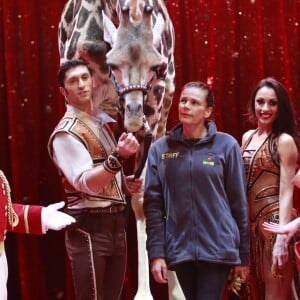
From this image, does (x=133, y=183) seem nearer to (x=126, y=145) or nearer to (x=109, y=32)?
(x=126, y=145)

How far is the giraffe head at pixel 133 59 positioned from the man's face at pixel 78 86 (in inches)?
5.8

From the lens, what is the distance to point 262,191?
231 cm

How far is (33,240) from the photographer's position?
323cm

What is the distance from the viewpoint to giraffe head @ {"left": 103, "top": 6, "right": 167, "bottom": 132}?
7.06ft

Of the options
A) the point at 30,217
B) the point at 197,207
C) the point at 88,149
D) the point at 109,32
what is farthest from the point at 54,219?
the point at 109,32

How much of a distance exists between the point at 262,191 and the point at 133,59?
69cm

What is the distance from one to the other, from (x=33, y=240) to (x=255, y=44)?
1.61 meters

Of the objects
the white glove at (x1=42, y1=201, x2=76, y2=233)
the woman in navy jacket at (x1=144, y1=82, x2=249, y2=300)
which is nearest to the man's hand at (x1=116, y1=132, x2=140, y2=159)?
the woman in navy jacket at (x1=144, y1=82, x2=249, y2=300)

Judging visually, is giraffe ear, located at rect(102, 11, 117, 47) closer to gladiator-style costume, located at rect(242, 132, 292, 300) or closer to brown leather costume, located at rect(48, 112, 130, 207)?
brown leather costume, located at rect(48, 112, 130, 207)

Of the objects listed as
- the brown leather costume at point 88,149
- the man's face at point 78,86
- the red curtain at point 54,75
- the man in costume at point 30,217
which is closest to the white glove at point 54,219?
the man in costume at point 30,217

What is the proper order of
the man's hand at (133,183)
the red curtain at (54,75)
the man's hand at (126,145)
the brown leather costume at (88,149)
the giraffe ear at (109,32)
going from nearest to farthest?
the man's hand at (126,145), the brown leather costume at (88,149), the man's hand at (133,183), the giraffe ear at (109,32), the red curtain at (54,75)

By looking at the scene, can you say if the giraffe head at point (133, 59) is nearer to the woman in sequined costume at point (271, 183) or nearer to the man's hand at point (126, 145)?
the man's hand at point (126, 145)

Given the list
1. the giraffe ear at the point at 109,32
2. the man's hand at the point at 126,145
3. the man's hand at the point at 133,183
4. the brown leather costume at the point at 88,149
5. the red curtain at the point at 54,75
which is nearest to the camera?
the man's hand at the point at 126,145

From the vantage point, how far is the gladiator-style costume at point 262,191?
229 cm
